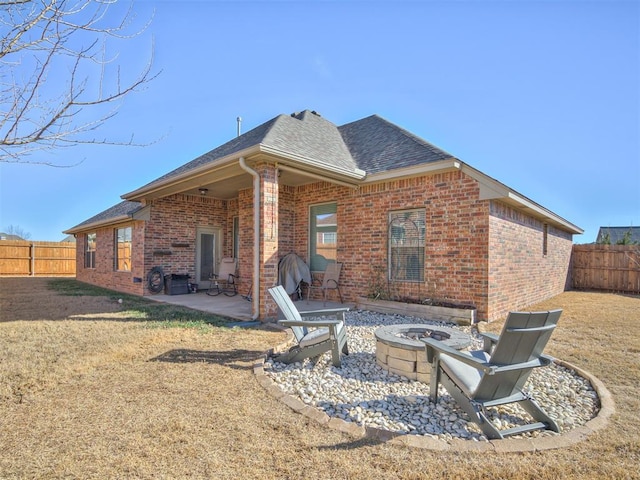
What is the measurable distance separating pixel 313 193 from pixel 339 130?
10.8 ft

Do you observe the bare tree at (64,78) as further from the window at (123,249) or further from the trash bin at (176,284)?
the window at (123,249)

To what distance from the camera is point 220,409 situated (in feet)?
9.09

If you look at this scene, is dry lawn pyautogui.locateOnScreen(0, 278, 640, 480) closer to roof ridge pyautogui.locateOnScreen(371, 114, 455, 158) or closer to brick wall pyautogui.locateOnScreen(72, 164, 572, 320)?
brick wall pyautogui.locateOnScreen(72, 164, 572, 320)

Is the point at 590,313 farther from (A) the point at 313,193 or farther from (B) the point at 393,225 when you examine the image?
(A) the point at 313,193

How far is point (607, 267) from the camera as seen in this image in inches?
535

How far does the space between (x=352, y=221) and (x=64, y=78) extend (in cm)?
614

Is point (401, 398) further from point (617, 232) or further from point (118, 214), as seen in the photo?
point (617, 232)

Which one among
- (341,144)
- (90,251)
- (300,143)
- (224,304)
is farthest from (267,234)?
(90,251)

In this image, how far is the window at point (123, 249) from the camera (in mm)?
11587

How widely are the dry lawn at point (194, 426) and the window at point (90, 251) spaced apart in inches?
440

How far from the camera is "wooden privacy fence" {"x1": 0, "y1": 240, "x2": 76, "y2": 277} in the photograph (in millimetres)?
19453

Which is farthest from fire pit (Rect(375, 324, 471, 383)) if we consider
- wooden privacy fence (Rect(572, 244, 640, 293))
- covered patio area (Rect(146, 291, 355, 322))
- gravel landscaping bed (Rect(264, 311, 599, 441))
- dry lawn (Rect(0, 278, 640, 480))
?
wooden privacy fence (Rect(572, 244, 640, 293))

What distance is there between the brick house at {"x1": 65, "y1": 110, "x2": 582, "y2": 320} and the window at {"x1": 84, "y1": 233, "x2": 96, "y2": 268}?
3.62 metres

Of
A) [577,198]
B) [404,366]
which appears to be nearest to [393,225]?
[404,366]
